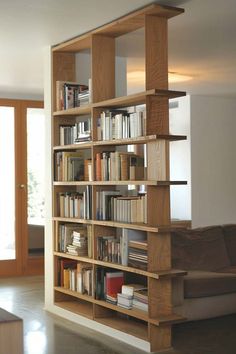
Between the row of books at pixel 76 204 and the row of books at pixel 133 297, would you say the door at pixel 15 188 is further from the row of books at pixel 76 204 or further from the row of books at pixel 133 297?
the row of books at pixel 133 297

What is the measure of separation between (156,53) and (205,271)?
2.43m

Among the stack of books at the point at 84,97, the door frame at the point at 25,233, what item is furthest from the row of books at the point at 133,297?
the door frame at the point at 25,233

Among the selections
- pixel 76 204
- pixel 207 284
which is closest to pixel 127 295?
pixel 207 284

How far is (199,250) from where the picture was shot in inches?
250

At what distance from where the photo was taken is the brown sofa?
5.49m

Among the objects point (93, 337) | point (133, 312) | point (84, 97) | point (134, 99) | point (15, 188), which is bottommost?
point (93, 337)

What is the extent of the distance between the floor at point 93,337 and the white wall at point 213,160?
3.73 metres

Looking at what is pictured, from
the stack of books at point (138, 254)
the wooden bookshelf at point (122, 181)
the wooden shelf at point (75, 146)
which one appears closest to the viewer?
the wooden bookshelf at point (122, 181)

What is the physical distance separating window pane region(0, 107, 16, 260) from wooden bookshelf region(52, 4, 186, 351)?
2.65 m

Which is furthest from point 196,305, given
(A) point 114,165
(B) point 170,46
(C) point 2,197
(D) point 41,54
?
(C) point 2,197

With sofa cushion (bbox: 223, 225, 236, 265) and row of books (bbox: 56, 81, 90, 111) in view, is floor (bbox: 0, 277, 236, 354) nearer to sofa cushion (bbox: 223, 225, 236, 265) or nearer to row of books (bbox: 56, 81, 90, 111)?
sofa cushion (bbox: 223, 225, 236, 265)

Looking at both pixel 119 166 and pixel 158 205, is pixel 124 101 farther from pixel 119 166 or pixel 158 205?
pixel 158 205

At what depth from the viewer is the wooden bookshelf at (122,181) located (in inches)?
183

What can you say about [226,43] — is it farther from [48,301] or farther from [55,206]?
[48,301]
